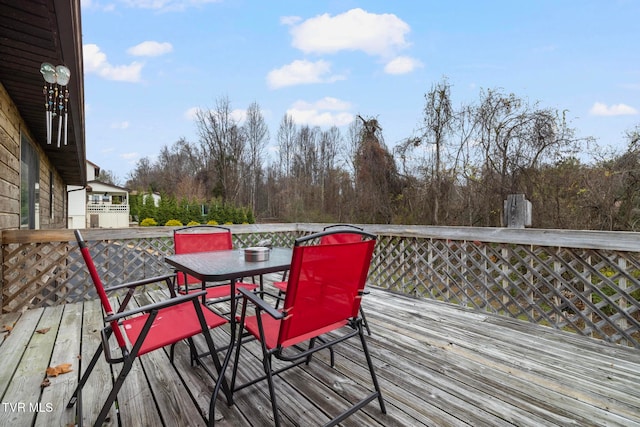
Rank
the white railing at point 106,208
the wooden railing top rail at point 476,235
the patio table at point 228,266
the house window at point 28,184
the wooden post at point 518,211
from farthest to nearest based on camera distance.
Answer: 1. the white railing at point 106,208
2. the house window at point 28,184
3. the wooden post at point 518,211
4. the wooden railing top rail at point 476,235
5. the patio table at point 228,266

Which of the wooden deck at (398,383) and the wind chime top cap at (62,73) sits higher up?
the wind chime top cap at (62,73)

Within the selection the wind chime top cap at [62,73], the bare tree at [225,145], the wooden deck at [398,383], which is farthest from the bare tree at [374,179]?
the bare tree at [225,145]

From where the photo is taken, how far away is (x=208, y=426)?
1.41m

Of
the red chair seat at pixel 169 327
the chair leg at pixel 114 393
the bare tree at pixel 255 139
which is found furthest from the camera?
the bare tree at pixel 255 139

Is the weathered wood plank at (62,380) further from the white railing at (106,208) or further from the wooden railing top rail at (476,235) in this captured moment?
the white railing at (106,208)

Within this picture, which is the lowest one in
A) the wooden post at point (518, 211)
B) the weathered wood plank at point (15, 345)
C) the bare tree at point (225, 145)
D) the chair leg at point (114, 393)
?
the weathered wood plank at point (15, 345)

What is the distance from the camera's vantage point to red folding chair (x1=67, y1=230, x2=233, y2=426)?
1237 mm

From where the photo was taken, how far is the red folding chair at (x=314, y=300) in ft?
4.23

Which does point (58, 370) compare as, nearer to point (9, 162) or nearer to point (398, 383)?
point (398, 383)

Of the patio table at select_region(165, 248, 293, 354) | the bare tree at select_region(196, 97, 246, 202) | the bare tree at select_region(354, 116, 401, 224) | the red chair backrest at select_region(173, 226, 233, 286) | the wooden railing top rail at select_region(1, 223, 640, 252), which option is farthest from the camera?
the bare tree at select_region(196, 97, 246, 202)

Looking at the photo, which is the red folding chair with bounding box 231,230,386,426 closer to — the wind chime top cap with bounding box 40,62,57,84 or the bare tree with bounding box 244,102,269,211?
the wind chime top cap with bounding box 40,62,57,84

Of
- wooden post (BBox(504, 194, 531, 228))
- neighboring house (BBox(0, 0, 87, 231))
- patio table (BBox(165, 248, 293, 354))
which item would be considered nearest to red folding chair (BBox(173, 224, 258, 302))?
patio table (BBox(165, 248, 293, 354))

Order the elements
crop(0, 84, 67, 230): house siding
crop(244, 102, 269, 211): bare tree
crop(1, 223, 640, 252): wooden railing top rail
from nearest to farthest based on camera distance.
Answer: crop(1, 223, 640, 252): wooden railing top rail → crop(0, 84, 67, 230): house siding → crop(244, 102, 269, 211): bare tree

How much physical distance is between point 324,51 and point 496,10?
216 inches
